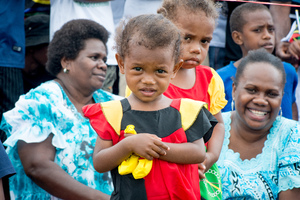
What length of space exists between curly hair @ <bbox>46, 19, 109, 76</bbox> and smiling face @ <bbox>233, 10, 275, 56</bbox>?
1635 mm

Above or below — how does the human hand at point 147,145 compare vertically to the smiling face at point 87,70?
below

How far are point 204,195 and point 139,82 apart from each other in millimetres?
857

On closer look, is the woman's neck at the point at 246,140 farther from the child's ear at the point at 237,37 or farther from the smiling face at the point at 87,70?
the child's ear at the point at 237,37

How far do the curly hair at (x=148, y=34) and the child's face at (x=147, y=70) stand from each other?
0.03 m

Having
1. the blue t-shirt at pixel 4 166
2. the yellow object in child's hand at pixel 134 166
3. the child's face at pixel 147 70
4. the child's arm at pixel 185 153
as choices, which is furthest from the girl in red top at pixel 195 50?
the blue t-shirt at pixel 4 166

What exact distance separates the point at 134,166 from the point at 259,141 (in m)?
1.66

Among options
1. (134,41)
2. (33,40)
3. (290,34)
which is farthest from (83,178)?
(290,34)

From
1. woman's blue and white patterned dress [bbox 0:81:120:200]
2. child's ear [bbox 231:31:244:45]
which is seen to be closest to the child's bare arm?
woman's blue and white patterned dress [bbox 0:81:120:200]

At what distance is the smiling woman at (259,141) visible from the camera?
11.1 ft

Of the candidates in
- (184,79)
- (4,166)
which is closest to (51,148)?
(4,166)

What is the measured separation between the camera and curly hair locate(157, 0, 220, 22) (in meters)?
2.80

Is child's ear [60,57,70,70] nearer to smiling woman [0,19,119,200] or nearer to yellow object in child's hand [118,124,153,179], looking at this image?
smiling woman [0,19,119,200]

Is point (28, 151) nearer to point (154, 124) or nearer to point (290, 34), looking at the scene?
point (154, 124)

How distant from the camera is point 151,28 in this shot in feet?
7.58
